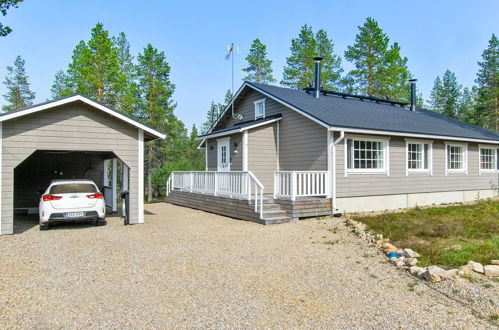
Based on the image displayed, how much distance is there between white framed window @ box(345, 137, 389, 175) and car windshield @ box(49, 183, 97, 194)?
8232 mm

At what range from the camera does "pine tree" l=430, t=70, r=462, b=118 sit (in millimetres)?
47709

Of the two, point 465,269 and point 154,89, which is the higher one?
point 154,89

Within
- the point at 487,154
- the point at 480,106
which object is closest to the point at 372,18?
the point at 480,106

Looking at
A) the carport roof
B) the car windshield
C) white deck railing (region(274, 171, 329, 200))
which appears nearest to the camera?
the carport roof

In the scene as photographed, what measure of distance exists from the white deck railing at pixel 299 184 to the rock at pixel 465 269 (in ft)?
18.9

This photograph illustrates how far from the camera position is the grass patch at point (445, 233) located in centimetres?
646

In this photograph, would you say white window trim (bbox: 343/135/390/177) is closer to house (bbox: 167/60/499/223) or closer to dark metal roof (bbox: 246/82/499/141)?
house (bbox: 167/60/499/223)

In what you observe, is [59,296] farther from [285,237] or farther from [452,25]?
[452,25]

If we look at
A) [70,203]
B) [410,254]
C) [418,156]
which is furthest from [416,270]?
[418,156]

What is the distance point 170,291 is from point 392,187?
11.0 meters

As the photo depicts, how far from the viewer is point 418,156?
48.3 feet

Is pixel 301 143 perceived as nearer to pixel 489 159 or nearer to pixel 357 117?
pixel 357 117

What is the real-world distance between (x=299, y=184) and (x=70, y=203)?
6.67m

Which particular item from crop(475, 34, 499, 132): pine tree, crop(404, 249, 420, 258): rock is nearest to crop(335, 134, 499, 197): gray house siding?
crop(404, 249, 420, 258): rock
